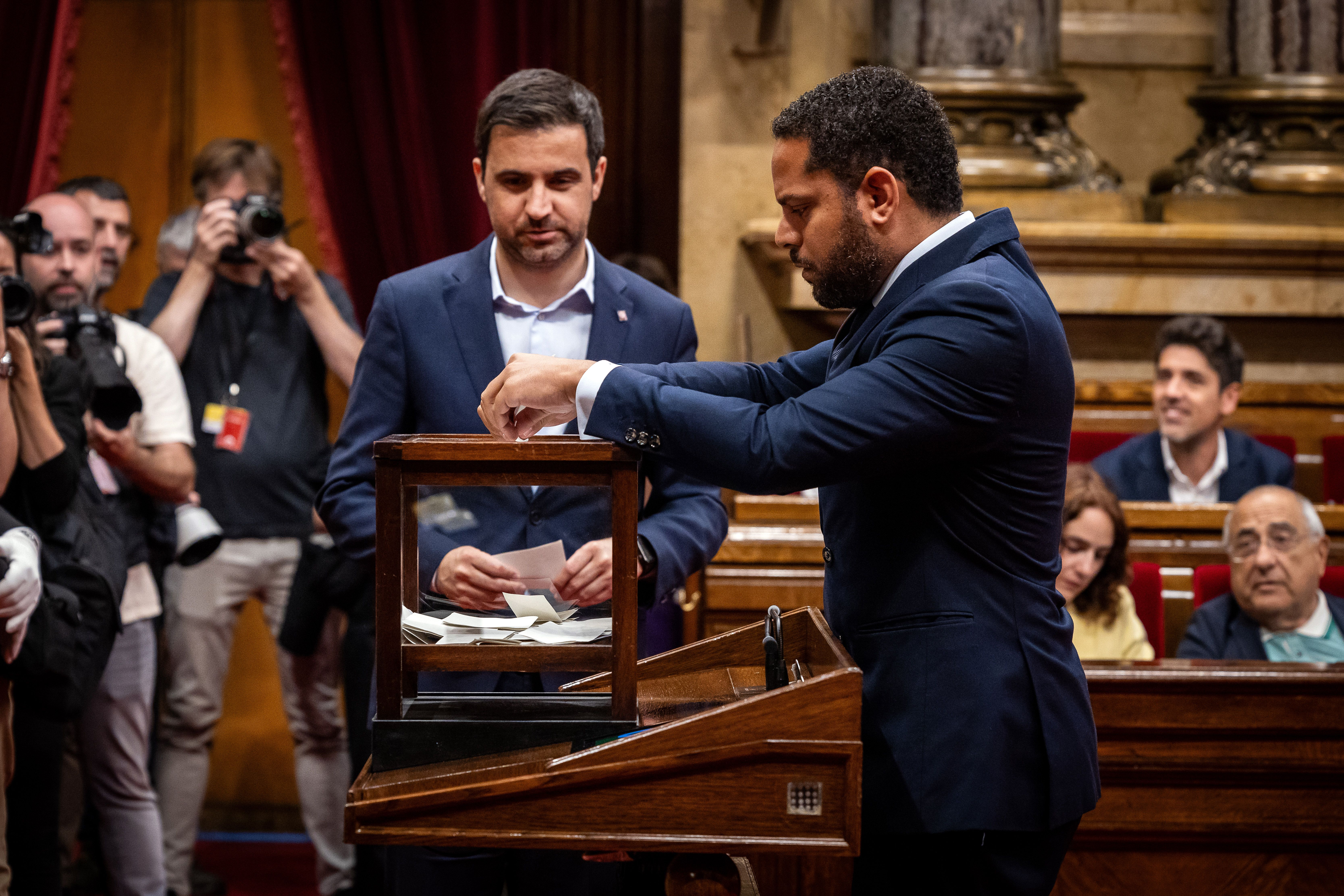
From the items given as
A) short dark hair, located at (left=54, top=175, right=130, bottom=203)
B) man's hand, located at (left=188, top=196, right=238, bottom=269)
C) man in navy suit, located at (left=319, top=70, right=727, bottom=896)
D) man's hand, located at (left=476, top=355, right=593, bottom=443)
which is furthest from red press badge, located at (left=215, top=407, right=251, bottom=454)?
man's hand, located at (left=476, top=355, right=593, bottom=443)

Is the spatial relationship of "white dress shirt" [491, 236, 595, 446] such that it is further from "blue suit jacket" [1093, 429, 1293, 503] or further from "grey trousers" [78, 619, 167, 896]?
"blue suit jacket" [1093, 429, 1293, 503]

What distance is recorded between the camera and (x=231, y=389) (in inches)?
146

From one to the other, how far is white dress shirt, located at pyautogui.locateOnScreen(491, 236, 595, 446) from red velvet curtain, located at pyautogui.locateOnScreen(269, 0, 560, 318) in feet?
6.75

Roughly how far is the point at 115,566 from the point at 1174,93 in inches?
154

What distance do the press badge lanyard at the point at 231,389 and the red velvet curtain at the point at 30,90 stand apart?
87 centimetres

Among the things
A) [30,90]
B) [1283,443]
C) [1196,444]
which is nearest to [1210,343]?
[1196,444]

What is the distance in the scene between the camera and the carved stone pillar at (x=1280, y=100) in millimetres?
4582

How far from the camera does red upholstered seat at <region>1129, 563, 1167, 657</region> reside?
10.4 ft

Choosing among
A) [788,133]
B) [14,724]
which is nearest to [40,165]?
[14,724]

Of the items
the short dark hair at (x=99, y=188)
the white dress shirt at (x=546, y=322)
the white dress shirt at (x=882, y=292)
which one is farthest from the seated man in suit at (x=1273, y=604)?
the short dark hair at (x=99, y=188)

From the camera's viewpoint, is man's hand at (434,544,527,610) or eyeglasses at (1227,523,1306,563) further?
eyeglasses at (1227,523,1306,563)

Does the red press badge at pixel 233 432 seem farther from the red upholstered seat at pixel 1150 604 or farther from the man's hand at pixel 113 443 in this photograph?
the red upholstered seat at pixel 1150 604

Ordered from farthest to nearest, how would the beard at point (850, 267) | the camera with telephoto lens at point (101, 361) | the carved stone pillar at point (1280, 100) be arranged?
the carved stone pillar at point (1280, 100)
the camera with telephoto lens at point (101, 361)
the beard at point (850, 267)

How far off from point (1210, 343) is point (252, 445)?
100 inches
